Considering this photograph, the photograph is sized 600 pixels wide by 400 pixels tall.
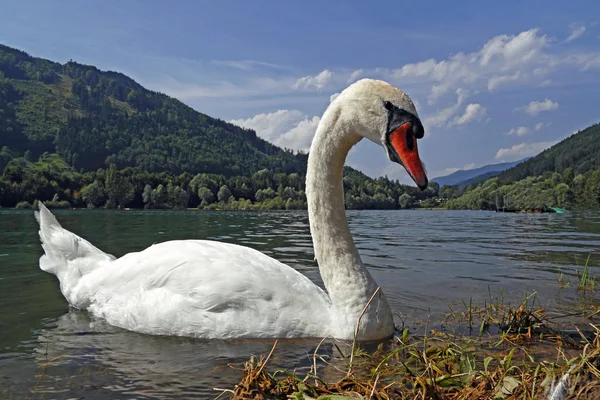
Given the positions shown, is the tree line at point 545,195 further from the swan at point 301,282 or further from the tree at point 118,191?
the swan at point 301,282

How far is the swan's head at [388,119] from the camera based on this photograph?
4461mm

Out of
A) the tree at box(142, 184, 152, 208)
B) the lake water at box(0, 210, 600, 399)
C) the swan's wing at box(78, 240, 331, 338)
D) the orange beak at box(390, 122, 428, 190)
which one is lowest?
the lake water at box(0, 210, 600, 399)

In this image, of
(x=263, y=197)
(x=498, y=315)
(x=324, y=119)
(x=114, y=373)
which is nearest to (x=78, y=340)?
(x=114, y=373)

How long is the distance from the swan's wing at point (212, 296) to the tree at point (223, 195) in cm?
14310

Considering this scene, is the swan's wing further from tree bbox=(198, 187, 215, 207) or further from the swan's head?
tree bbox=(198, 187, 215, 207)

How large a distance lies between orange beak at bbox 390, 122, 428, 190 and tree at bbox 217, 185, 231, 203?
14508cm

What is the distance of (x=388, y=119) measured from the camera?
4.70 meters

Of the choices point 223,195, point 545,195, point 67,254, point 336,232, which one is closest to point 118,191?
point 223,195

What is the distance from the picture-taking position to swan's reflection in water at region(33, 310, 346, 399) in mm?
4125

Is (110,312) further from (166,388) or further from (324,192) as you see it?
(324,192)

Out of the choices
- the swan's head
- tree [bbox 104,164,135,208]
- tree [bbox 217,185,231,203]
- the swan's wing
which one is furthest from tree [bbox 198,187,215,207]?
the swan's head

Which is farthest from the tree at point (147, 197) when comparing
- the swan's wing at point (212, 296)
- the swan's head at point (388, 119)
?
the swan's head at point (388, 119)

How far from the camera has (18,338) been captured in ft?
18.8

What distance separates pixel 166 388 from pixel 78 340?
1921mm
